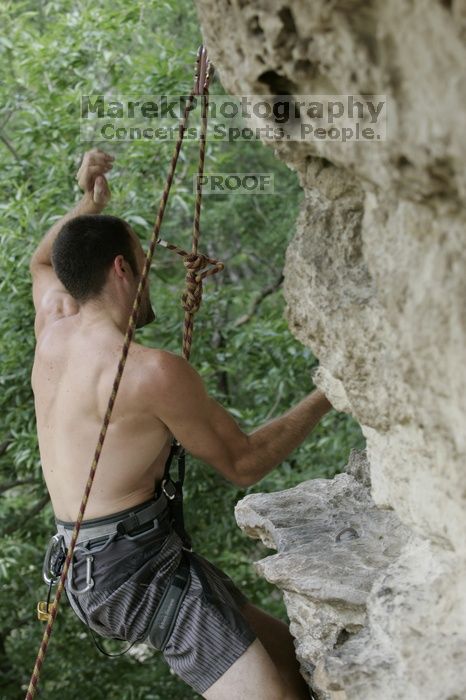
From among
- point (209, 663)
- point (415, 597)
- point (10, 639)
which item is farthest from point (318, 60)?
point (10, 639)

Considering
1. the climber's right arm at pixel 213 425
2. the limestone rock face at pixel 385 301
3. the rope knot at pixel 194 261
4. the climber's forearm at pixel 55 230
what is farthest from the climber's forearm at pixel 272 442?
the climber's forearm at pixel 55 230

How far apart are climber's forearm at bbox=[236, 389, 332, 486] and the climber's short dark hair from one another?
0.69 m

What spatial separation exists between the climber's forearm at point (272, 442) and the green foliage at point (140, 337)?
212 centimetres

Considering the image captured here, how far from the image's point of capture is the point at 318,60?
70.6 inches

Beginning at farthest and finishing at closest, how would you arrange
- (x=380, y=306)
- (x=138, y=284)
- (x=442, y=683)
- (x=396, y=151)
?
(x=138, y=284), (x=380, y=306), (x=442, y=683), (x=396, y=151)

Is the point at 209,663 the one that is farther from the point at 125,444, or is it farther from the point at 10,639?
the point at 10,639

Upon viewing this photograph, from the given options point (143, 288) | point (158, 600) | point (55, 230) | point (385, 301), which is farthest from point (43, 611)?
point (385, 301)

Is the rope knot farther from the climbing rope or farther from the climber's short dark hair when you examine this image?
the climber's short dark hair

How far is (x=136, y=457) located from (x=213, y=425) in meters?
0.27

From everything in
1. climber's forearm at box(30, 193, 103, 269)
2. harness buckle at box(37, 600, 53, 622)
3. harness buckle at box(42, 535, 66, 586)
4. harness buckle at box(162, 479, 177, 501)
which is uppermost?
climber's forearm at box(30, 193, 103, 269)

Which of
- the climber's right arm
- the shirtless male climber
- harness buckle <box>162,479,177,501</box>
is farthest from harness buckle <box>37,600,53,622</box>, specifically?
the climber's right arm

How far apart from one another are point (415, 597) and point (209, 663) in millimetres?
811

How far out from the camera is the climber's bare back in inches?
110

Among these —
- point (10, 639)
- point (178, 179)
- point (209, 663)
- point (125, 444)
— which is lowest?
point (10, 639)
